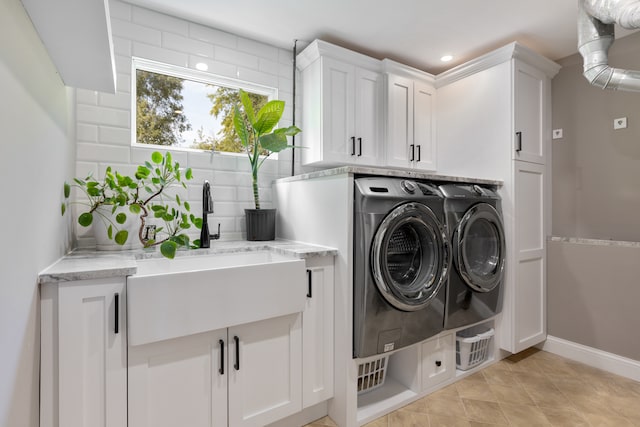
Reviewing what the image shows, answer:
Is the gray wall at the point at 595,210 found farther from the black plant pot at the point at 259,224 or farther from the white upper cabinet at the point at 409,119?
the black plant pot at the point at 259,224

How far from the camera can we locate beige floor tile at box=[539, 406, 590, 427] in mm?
1719

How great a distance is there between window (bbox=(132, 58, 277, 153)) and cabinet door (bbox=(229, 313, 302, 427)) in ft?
4.56

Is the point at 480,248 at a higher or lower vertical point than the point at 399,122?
lower

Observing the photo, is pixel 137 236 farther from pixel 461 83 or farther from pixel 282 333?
pixel 461 83

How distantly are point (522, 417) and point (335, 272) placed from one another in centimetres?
134

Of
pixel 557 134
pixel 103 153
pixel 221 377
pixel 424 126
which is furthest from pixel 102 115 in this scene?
pixel 557 134

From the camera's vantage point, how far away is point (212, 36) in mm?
2242

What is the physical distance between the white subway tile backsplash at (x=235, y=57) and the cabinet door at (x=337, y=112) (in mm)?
544

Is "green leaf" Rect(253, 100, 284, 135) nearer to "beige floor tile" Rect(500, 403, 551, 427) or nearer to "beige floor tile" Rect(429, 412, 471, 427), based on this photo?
"beige floor tile" Rect(429, 412, 471, 427)

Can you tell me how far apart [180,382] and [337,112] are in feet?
6.49

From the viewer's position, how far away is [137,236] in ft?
6.37

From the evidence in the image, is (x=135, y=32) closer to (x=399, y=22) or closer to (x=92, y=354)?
(x=399, y=22)

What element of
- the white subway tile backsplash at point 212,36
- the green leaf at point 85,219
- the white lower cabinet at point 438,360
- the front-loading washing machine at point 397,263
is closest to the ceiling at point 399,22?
the white subway tile backsplash at point 212,36

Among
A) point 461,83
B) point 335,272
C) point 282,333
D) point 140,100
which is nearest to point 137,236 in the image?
point 140,100
